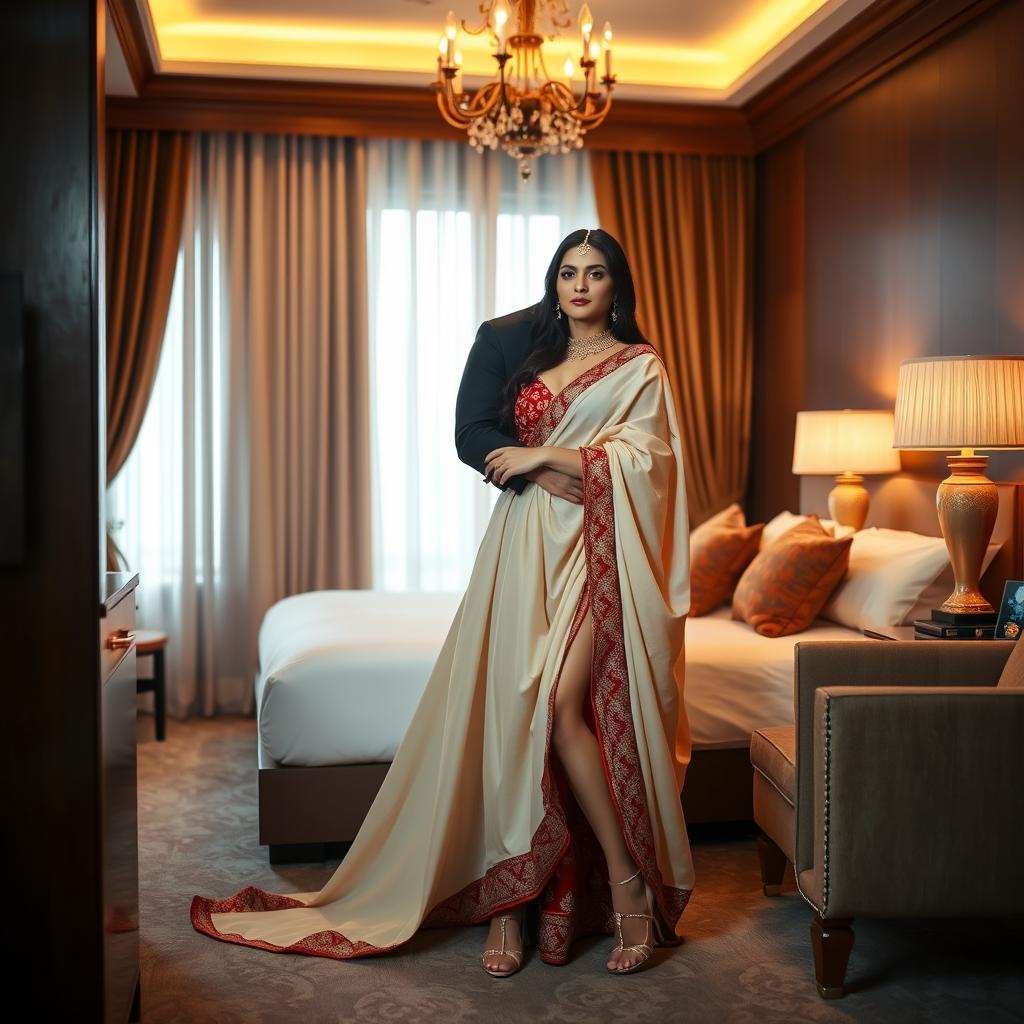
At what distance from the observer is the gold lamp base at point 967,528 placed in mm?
3270

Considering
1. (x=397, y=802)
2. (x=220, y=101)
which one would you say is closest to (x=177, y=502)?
(x=220, y=101)

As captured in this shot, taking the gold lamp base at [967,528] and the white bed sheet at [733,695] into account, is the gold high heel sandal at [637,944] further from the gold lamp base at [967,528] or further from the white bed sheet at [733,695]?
the gold lamp base at [967,528]

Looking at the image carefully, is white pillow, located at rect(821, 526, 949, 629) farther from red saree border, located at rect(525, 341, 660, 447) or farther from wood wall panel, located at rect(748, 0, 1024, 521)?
red saree border, located at rect(525, 341, 660, 447)

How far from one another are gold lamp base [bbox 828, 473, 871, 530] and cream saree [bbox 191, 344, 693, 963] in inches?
74.7

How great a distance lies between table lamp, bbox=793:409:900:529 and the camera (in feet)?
14.1

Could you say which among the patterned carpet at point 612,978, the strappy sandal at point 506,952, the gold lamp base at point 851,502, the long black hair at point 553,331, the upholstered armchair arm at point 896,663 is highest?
the long black hair at point 553,331

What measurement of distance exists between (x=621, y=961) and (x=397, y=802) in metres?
0.66

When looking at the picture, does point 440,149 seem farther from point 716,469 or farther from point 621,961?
point 621,961

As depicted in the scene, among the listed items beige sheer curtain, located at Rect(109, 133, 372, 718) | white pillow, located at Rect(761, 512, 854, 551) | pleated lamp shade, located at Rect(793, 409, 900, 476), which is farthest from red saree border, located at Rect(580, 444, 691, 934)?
beige sheer curtain, located at Rect(109, 133, 372, 718)

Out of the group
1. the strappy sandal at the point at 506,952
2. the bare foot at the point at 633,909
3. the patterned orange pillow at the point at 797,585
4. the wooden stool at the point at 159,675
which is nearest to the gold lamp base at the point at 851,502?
the patterned orange pillow at the point at 797,585

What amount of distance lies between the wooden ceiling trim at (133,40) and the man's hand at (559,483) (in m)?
2.64

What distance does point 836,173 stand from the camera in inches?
195

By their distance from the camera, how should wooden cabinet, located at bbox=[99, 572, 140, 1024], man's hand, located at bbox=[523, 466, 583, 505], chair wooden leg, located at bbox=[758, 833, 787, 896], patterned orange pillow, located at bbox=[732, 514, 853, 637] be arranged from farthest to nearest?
patterned orange pillow, located at bbox=[732, 514, 853, 637] → chair wooden leg, located at bbox=[758, 833, 787, 896] → man's hand, located at bbox=[523, 466, 583, 505] → wooden cabinet, located at bbox=[99, 572, 140, 1024]

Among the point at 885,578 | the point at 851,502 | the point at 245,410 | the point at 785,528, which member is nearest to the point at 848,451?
the point at 851,502
